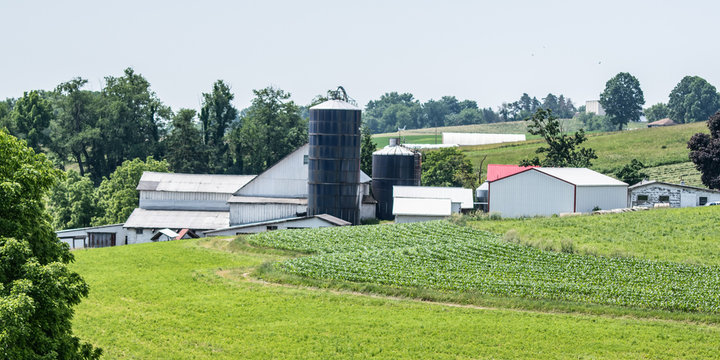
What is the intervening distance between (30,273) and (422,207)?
4513 cm

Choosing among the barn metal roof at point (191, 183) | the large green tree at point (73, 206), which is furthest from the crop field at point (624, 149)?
the large green tree at point (73, 206)

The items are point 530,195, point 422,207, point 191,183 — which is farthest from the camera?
point 191,183

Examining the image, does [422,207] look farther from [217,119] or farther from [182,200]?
[217,119]

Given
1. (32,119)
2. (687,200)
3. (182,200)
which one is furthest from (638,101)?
(182,200)

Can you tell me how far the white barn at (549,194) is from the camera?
6025cm

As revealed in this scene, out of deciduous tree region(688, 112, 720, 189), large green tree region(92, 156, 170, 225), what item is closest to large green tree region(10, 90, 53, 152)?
large green tree region(92, 156, 170, 225)

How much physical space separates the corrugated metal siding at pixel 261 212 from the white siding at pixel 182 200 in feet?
15.8

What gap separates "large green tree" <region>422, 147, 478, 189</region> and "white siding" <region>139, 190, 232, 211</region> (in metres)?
35.8

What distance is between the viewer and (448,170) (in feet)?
318

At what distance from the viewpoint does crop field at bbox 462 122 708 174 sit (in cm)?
10269

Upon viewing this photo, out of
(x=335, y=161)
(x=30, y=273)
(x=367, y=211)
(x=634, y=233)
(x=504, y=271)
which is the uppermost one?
(x=335, y=161)

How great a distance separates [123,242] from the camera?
206 feet

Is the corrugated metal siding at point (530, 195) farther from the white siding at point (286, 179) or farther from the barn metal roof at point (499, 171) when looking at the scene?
the white siding at point (286, 179)

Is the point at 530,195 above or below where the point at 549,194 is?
below
